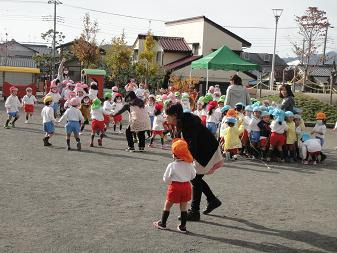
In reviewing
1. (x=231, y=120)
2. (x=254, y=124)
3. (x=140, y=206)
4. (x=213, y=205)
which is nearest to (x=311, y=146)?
(x=254, y=124)

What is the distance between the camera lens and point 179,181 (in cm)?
604

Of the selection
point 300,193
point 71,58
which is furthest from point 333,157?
point 71,58

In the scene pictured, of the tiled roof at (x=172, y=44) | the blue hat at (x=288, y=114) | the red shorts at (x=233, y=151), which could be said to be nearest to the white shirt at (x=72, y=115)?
the red shorts at (x=233, y=151)

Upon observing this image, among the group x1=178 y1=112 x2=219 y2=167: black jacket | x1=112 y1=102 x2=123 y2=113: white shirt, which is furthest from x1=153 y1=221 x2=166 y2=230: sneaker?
x1=112 y1=102 x2=123 y2=113: white shirt

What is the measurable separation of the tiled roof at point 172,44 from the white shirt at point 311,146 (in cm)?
3025

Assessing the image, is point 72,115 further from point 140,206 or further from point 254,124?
point 140,206

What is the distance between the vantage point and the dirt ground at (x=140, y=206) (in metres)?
Result: 5.55

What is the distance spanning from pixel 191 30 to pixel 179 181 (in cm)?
3856

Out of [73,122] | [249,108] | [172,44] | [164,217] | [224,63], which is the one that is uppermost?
[172,44]

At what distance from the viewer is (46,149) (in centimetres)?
1230

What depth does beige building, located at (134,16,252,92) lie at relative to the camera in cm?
4103

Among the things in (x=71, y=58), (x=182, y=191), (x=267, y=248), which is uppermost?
(x=71, y=58)

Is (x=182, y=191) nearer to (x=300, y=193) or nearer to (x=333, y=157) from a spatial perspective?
(x=300, y=193)

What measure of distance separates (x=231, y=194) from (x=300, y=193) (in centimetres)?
138
